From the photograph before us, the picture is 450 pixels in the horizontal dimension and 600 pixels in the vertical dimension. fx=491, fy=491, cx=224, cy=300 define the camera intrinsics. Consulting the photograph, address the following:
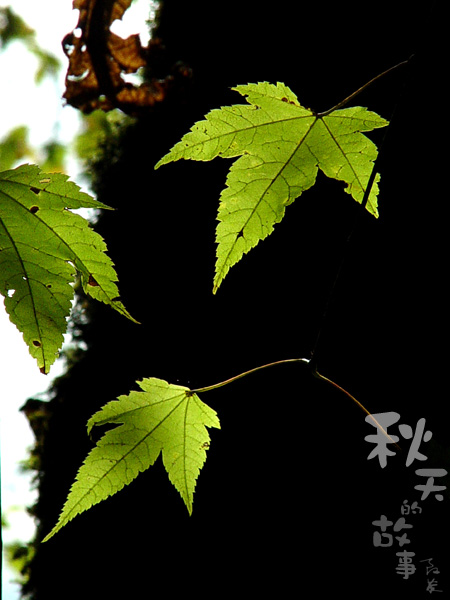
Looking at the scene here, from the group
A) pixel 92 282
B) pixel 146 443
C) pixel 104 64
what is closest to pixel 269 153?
pixel 92 282

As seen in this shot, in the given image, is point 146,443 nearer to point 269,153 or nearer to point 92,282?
point 92,282

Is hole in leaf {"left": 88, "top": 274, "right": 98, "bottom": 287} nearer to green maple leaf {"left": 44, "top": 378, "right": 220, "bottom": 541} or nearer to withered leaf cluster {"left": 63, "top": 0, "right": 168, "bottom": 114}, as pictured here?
green maple leaf {"left": 44, "top": 378, "right": 220, "bottom": 541}

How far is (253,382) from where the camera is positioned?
0.98 metres

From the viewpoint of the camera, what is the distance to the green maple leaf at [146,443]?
1.98ft

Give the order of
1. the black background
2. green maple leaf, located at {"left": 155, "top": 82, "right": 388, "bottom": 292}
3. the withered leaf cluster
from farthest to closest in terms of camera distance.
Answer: the withered leaf cluster < the black background < green maple leaf, located at {"left": 155, "top": 82, "right": 388, "bottom": 292}

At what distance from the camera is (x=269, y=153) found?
63 cm

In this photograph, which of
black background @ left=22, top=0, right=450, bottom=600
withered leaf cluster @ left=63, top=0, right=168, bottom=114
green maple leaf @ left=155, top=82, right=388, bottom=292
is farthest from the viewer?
withered leaf cluster @ left=63, top=0, right=168, bottom=114

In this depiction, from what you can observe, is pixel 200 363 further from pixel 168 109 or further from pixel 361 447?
pixel 168 109

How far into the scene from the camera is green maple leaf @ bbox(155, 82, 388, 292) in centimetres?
59

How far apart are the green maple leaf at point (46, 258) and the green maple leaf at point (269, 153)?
5.3 inches

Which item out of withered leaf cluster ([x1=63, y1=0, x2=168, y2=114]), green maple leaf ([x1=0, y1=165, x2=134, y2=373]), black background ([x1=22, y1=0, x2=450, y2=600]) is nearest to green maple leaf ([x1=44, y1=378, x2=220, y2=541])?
green maple leaf ([x1=0, y1=165, x2=134, y2=373])

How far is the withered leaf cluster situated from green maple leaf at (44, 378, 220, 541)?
85cm

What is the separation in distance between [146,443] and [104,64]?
99 cm

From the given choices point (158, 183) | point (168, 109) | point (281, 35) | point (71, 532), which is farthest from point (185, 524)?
point (281, 35)
